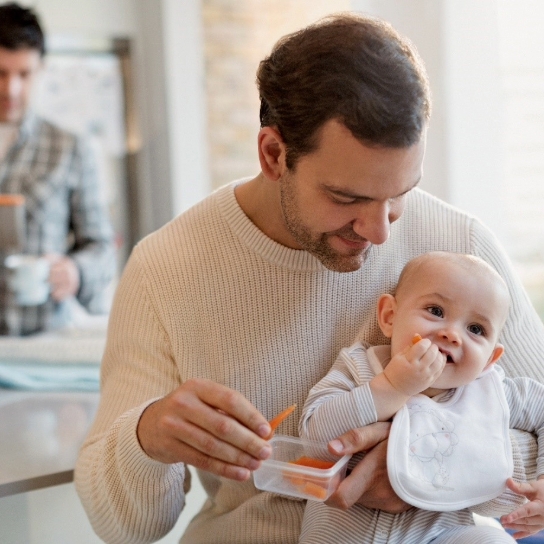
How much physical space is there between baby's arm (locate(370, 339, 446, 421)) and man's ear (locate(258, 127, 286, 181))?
14.9 inches

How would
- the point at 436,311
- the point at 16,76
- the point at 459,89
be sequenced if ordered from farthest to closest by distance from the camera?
1. the point at 16,76
2. the point at 459,89
3. the point at 436,311

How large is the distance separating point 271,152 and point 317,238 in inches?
6.8

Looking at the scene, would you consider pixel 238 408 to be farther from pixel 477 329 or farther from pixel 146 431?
pixel 477 329

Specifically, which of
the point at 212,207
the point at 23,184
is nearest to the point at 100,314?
the point at 23,184

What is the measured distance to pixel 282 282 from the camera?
4.98 ft

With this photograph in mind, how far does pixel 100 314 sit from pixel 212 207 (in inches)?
90.4

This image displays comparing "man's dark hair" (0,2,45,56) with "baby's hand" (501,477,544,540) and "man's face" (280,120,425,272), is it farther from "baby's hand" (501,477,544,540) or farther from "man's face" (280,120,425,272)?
"baby's hand" (501,477,544,540)

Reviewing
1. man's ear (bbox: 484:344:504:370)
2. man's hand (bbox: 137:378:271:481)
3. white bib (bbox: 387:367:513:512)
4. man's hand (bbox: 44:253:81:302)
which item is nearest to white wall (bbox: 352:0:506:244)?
man's hand (bbox: 44:253:81:302)

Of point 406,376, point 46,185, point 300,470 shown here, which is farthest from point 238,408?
point 46,185

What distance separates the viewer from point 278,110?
1.37 metres

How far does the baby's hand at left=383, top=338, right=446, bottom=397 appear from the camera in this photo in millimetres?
1229

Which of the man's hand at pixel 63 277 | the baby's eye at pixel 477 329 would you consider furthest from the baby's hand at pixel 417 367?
the man's hand at pixel 63 277

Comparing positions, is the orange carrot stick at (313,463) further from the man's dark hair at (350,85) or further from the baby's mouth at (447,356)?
the man's dark hair at (350,85)

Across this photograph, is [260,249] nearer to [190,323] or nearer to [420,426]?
[190,323]
